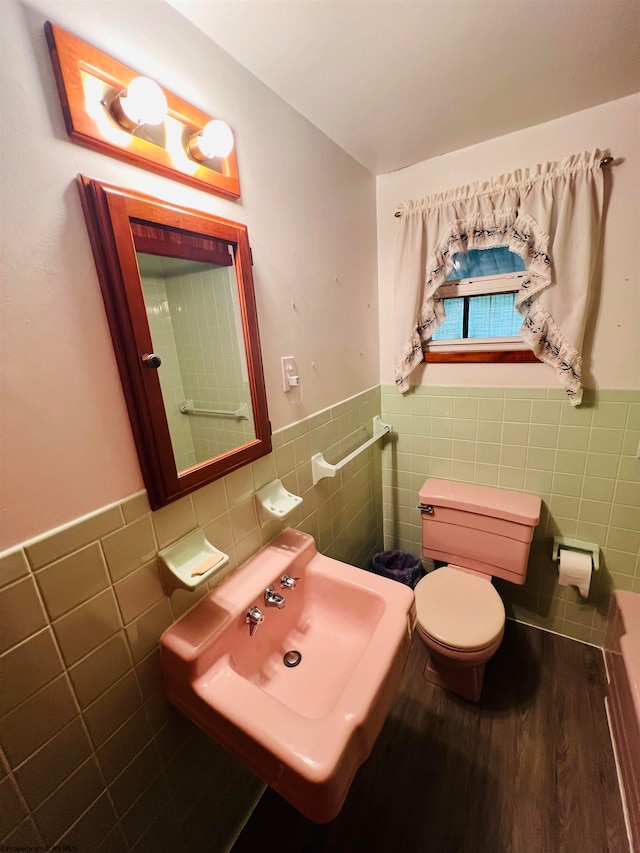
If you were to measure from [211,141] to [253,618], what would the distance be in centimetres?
121

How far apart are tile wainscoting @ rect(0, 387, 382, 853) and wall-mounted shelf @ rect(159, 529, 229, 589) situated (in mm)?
26

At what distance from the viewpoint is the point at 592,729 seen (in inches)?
53.1

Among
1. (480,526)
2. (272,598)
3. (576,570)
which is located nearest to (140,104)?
(272,598)

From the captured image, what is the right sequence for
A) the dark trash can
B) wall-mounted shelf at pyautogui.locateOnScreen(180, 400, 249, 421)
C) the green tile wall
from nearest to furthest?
wall-mounted shelf at pyautogui.locateOnScreen(180, 400, 249, 421) < the green tile wall < the dark trash can

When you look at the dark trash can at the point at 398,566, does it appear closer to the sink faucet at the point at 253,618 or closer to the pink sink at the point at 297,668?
the pink sink at the point at 297,668

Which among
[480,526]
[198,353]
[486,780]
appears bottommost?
[486,780]

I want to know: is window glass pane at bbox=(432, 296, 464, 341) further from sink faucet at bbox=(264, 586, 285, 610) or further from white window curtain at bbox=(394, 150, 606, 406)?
sink faucet at bbox=(264, 586, 285, 610)

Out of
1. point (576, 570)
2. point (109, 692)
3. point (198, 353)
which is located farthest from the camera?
point (576, 570)

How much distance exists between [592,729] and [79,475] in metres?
2.06

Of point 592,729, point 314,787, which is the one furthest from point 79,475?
point 592,729

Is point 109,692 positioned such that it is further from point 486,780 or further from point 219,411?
point 486,780

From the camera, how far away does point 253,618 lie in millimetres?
923

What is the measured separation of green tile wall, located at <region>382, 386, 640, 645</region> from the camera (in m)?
1.44

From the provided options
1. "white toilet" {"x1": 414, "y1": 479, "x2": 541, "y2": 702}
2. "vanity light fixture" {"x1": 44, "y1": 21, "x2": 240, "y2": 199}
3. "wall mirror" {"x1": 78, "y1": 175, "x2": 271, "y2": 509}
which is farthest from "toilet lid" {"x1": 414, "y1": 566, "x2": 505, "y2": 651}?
"vanity light fixture" {"x1": 44, "y1": 21, "x2": 240, "y2": 199}
